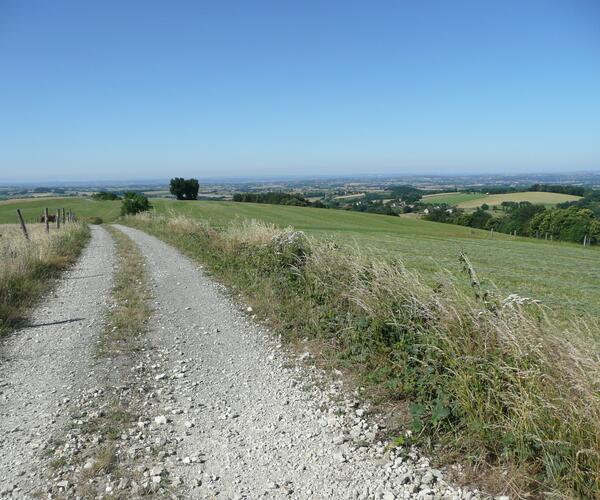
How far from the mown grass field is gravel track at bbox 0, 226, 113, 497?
321ft

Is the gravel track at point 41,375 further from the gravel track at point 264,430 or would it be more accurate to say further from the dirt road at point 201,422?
the gravel track at point 264,430

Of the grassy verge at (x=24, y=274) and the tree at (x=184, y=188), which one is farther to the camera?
the tree at (x=184, y=188)

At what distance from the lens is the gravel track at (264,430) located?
3.13 meters

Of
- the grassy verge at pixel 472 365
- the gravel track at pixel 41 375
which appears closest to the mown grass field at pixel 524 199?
the grassy verge at pixel 472 365

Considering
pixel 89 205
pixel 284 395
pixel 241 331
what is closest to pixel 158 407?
pixel 284 395

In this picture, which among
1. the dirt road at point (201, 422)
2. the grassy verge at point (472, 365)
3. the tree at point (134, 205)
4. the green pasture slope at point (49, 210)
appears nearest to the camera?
the grassy verge at point (472, 365)

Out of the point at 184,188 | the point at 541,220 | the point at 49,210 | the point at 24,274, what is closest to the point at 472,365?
the point at 24,274

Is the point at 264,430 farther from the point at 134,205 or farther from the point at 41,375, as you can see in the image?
the point at 134,205

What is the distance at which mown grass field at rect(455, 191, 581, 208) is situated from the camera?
317 feet

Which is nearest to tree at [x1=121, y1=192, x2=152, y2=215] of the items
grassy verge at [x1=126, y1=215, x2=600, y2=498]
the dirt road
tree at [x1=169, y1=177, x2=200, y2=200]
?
tree at [x1=169, y1=177, x2=200, y2=200]

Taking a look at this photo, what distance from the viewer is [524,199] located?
99688 mm

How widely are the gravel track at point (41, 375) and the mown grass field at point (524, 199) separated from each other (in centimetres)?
9794

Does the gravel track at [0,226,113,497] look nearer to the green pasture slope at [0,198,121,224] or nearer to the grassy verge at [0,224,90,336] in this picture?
the grassy verge at [0,224,90,336]

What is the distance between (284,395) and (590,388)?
282 centimetres
